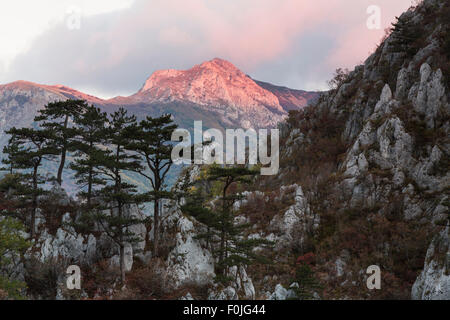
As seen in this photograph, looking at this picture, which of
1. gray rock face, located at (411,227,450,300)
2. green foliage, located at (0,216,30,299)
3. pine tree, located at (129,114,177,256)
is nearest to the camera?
green foliage, located at (0,216,30,299)

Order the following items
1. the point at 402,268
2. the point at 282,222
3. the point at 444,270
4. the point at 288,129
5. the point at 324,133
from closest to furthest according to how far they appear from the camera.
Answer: the point at 444,270 → the point at 402,268 → the point at 282,222 → the point at 324,133 → the point at 288,129

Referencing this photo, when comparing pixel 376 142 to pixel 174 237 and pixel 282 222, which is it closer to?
pixel 282 222

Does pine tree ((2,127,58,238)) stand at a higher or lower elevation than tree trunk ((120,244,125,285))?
higher

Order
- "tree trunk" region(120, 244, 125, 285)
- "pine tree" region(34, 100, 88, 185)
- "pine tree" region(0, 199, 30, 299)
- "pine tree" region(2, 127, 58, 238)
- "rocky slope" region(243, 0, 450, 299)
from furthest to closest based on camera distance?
"pine tree" region(34, 100, 88, 185) < "rocky slope" region(243, 0, 450, 299) < "pine tree" region(2, 127, 58, 238) < "tree trunk" region(120, 244, 125, 285) < "pine tree" region(0, 199, 30, 299)

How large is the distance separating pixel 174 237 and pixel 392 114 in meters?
33.2

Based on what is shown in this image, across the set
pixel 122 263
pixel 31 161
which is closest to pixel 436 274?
pixel 122 263

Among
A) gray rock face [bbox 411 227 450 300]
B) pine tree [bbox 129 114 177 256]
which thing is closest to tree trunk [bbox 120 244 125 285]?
pine tree [bbox 129 114 177 256]

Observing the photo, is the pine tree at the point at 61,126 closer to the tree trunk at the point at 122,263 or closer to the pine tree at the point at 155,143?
the pine tree at the point at 155,143

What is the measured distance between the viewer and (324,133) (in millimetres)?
54844

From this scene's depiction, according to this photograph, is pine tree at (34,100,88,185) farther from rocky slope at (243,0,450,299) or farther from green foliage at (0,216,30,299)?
rocky slope at (243,0,450,299)

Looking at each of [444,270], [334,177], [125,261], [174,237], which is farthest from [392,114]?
[125,261]

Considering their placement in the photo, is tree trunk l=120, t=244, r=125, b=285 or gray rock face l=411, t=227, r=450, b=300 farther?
tree trunk l=120, t=244, r=125, b=285

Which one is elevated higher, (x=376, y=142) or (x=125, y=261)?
(x=376, y=142)

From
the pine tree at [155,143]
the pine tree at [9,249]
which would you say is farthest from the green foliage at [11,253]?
the pine tree at [155,143]
